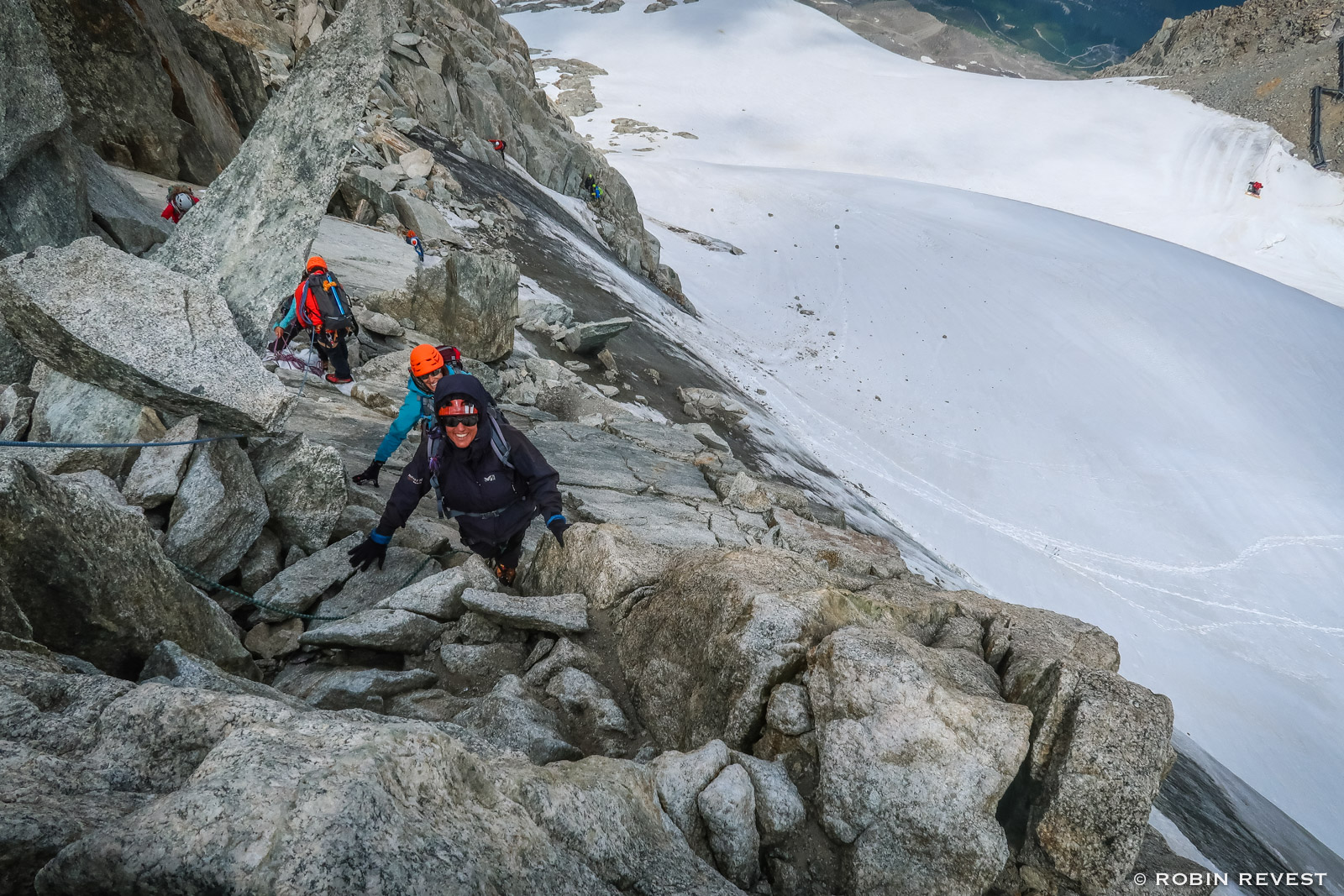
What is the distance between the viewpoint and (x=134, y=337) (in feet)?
16.1

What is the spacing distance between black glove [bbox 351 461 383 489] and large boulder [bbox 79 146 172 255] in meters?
4.34

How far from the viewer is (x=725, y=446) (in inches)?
499

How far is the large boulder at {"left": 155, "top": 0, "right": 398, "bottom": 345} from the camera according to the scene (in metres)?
6.21

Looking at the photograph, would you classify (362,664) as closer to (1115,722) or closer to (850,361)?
(1115,722)

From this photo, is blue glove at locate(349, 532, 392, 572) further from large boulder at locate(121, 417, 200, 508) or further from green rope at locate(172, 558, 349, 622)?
large boulder at locate(121, 417, 200, 508)

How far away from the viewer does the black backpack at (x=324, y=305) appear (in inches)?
304

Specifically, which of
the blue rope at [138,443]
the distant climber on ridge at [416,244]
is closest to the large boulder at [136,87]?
the distant climber on ridge at [416,244]

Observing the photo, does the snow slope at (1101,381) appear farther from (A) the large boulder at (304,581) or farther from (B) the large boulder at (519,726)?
(A) the large boulder at (304,581)

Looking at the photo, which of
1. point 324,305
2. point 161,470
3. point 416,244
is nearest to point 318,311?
point 324,305

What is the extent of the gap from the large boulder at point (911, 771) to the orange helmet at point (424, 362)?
14.2 ft

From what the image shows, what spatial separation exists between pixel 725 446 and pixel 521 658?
8.34m

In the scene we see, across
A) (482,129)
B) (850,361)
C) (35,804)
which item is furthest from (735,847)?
(482,129)

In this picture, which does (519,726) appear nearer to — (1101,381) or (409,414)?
(409,414)

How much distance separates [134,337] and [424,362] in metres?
2.07
